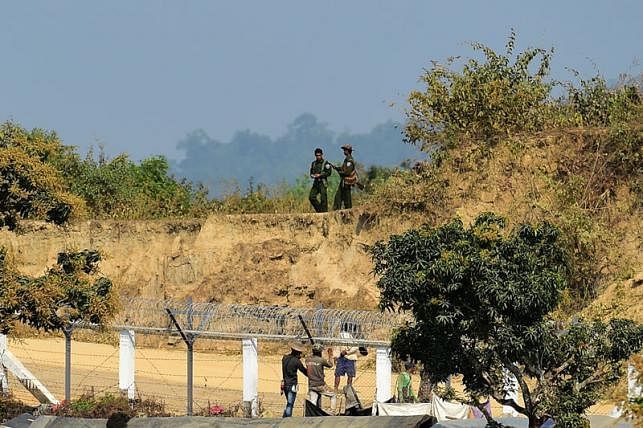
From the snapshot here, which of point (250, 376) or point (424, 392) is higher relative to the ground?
point (250, 376)

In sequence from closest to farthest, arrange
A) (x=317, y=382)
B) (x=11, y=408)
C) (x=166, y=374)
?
(x=317, y=382), (x=11, y=408), (x=166, y=374)

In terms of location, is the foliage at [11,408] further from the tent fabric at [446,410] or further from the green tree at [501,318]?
the green tree at [501,318]

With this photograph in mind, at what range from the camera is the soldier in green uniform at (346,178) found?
37.0 metres

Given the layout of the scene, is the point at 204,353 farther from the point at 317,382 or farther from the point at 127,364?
the point at 317,382

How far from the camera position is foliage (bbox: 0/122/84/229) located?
24.6m

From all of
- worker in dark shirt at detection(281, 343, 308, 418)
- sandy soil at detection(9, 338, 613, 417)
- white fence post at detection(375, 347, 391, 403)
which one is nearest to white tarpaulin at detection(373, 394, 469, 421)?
worker in dark shirt at detection(281, 343, 308, 418)

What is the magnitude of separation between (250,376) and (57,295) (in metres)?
4.61

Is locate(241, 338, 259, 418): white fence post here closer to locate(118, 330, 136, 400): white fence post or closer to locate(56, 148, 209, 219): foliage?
locate(118, 330, 136, 400): white fence post

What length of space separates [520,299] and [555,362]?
1223 millimetres

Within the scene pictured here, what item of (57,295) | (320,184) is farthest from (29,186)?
(320,184)

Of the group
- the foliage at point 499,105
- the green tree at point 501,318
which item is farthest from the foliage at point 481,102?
the green tree at point 501,318

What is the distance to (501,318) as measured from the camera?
64.8 feet

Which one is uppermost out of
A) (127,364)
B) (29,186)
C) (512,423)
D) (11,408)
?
(29,186)

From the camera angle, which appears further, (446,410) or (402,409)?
(402,409)
